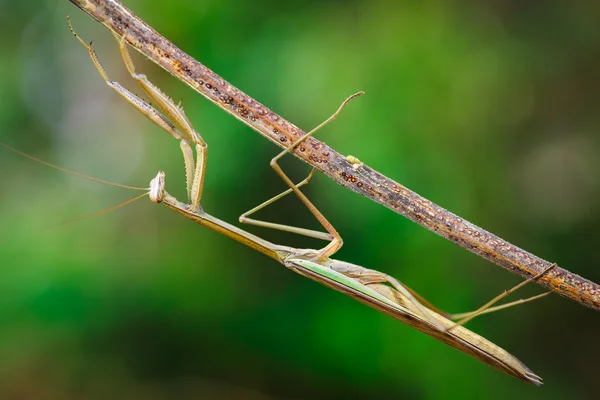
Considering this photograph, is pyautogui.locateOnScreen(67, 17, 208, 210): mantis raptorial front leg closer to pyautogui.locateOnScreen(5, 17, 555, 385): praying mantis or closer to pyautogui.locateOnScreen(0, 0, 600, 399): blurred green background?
pyautogui.locateOnScreen(5, 17, 555, 385): praying mantis

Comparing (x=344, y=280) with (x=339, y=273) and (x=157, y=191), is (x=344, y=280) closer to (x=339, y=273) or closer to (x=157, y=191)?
(x=339, y=273)

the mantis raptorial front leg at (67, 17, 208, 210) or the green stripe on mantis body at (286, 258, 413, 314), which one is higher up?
the mantis raptorial front leg at (67, 17, 208, 210)

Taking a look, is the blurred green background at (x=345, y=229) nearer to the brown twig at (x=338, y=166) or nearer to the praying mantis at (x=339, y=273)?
the praying mantis at (x=339, y=273)

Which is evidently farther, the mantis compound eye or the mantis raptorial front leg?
the mantis compound eye

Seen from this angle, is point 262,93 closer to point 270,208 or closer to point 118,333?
point 270,208

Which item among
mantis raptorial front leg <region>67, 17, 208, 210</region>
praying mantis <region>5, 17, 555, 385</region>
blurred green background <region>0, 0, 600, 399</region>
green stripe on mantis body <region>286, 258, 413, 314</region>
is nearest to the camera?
mantis raptorial front leg <region>67, 17, 208, 210</region>

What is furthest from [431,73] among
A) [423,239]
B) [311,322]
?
[311,322]

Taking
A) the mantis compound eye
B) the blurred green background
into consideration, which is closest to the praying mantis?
the mantis compound eye
